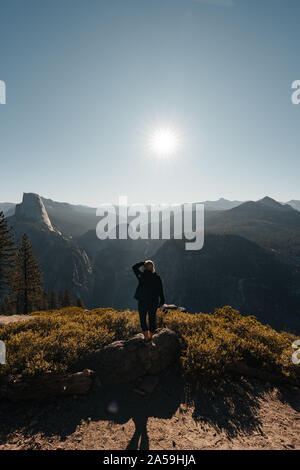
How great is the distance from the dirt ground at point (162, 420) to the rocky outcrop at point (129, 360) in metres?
0.38

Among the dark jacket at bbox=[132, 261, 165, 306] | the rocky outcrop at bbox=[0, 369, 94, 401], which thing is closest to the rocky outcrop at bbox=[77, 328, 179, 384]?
the rocky outcrop at bbox=[0, 369, 94, 401]

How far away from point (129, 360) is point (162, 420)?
1.82 meters

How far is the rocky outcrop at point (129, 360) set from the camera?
6.16m

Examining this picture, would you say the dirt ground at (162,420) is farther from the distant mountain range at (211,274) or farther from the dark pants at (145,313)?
the distant mountain range at (211,274)

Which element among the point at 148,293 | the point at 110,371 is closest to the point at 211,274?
the point at 148,293

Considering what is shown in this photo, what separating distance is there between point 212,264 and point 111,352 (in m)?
154

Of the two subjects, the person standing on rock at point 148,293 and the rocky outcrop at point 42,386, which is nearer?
the rocky outcrop at point 42,386

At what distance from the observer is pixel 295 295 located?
127188 mm

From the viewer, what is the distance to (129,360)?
249 inches

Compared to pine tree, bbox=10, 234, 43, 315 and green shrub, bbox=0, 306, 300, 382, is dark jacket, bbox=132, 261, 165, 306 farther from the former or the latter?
pine tree, bbox=10, 234, 43, 315

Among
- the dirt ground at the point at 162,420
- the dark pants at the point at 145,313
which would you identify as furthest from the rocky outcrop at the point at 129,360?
the dark pants at the point at 145,313

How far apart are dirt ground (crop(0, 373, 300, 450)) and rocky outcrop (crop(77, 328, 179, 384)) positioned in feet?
1.23

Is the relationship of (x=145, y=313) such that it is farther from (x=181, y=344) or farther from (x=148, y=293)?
(x=181, y=344)
